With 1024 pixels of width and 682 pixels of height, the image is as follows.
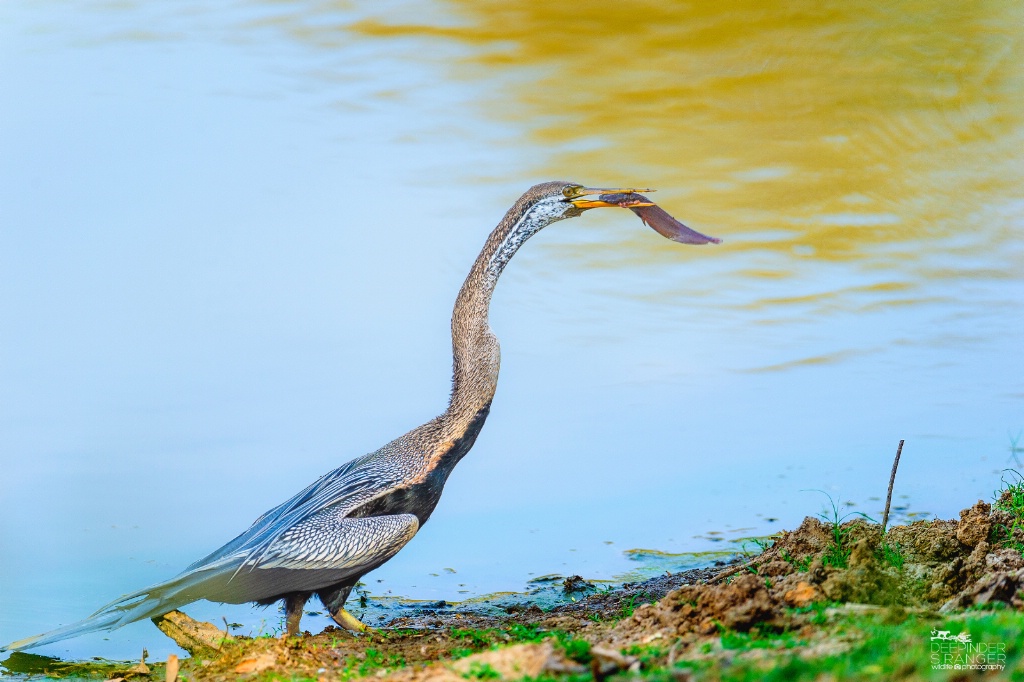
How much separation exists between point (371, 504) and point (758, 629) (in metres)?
2.33

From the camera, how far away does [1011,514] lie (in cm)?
627

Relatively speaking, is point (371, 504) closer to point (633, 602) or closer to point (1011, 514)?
point (633, 602)

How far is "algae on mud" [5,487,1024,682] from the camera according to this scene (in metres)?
3.25

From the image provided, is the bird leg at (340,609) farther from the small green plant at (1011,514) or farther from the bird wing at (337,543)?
the small green plant at (1011,514)

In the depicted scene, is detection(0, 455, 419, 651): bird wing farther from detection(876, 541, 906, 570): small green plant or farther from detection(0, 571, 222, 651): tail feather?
detection(876, 541, 906, 570): small green plant

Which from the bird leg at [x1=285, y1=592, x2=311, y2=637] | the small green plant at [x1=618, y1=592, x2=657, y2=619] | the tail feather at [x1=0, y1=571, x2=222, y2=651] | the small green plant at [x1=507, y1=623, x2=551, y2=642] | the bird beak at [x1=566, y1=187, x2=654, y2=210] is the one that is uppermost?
the bird beak at [x1=566, y1=187, x2=654, y2=210]

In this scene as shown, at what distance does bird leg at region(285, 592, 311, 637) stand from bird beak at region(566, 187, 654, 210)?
9.25ft

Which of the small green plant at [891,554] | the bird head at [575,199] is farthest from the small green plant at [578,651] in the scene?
the bird head at [575,199]

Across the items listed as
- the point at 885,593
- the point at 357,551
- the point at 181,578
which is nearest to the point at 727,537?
the point at 885,593

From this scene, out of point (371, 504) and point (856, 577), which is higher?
point (371, 504)

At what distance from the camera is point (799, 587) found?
4.46m

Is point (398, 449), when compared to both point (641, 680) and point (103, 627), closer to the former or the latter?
point (103, 627)

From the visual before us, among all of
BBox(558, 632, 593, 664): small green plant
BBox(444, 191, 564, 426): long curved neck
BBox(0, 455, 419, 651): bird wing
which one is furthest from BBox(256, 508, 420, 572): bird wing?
BBox(558, 632, 593, 664): small green plant

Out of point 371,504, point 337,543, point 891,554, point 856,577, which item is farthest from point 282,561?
point 891,554
